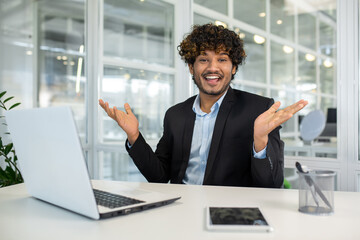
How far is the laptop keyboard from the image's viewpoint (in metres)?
1.04

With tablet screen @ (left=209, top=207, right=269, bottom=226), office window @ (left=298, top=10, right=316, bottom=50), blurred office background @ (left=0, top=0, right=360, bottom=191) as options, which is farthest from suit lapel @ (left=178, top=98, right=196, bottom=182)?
office window @ (left=298, top=10, right=316, bottom=50)

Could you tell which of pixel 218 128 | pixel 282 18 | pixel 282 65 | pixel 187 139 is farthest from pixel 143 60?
pixel 218 128

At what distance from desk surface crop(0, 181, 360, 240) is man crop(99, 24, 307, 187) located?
1.23 ft

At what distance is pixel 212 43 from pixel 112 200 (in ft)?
4.09

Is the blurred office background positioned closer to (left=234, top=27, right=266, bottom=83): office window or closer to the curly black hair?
(left=234, top=27, right=266, bottom=83): office window

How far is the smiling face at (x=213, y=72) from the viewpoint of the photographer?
2008 mm

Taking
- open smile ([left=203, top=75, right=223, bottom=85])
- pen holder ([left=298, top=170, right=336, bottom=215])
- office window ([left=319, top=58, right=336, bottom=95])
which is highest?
office window ([left=319, top=58, right=336, bottom=95])

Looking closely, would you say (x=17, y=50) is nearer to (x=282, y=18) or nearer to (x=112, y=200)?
(x=282, y=18)

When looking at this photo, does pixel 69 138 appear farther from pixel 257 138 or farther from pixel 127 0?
pixel 127 0

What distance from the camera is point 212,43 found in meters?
2.06

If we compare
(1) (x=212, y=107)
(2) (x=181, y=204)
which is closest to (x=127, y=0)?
(1) (x=212, y=107)

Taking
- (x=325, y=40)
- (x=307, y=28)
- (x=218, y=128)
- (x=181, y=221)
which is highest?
(x=307, y=28)

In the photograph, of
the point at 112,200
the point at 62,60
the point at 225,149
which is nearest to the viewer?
the point at 112,200

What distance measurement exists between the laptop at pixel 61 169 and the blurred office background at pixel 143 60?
1872mm
